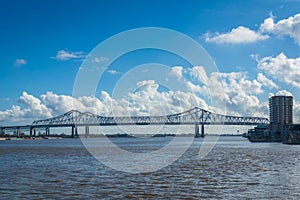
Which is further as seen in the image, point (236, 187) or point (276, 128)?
point (276, 128)

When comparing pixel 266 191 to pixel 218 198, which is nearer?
pixel 218 198

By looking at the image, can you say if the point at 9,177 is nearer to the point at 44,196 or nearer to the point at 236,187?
the point at 44,196

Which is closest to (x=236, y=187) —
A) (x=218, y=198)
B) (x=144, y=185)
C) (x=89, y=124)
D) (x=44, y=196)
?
(x=218, y=198)

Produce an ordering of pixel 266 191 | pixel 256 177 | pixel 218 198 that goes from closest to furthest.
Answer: pixel 218 198 → pixel 266 191 → pixel 256 177

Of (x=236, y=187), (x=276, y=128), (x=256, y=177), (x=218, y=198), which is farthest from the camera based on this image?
(x=276, y=128)

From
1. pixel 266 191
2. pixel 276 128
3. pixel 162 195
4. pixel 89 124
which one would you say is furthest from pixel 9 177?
pixel 89 124

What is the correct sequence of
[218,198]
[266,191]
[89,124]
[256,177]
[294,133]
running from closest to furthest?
[218,198]
[266,191]
[256,177]
[294,133]
[89,124]

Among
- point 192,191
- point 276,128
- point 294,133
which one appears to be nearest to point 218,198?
point 192,191

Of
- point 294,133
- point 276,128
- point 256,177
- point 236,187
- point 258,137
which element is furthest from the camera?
point 276,128

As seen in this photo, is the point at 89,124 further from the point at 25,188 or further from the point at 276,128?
the point at 25,188
